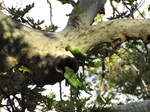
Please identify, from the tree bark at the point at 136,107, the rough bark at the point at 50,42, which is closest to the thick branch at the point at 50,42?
the rough bark at the point at 50,42

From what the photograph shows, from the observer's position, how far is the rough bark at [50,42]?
213 cm

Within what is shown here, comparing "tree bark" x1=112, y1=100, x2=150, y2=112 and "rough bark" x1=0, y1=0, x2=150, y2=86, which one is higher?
"rough bark" x1=0, y1=0, x2=150, y2=86

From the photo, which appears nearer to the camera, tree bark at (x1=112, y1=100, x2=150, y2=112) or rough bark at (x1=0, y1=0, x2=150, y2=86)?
rough bark at (x1=0, y1=0, x2=150, y2=86)

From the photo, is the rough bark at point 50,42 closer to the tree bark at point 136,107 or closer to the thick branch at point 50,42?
the thick branch at point 50,42

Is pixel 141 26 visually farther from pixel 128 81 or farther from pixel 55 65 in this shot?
pixel 128 81

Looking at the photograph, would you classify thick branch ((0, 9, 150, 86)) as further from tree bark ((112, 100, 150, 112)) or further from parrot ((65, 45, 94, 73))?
tree bark ((112, 100, 150, 112))

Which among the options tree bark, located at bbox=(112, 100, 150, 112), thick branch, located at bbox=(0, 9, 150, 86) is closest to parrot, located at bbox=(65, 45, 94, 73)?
thick branch, located at bbox=(0, 9, 150, 86)

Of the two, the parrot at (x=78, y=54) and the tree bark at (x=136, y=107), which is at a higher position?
the parrot at (x=78, y=54)

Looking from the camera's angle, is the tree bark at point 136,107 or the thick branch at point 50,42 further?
the tree bark at point 136,107

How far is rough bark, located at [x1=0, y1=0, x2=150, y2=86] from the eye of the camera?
2127 millimetres

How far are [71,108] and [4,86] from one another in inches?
42.0

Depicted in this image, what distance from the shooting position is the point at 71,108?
2.94 m

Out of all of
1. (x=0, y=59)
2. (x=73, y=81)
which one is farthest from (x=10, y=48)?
(x=73, y=81)

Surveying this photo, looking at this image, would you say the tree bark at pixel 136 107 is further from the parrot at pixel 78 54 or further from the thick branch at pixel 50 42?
the parrot at pixel 78 54
